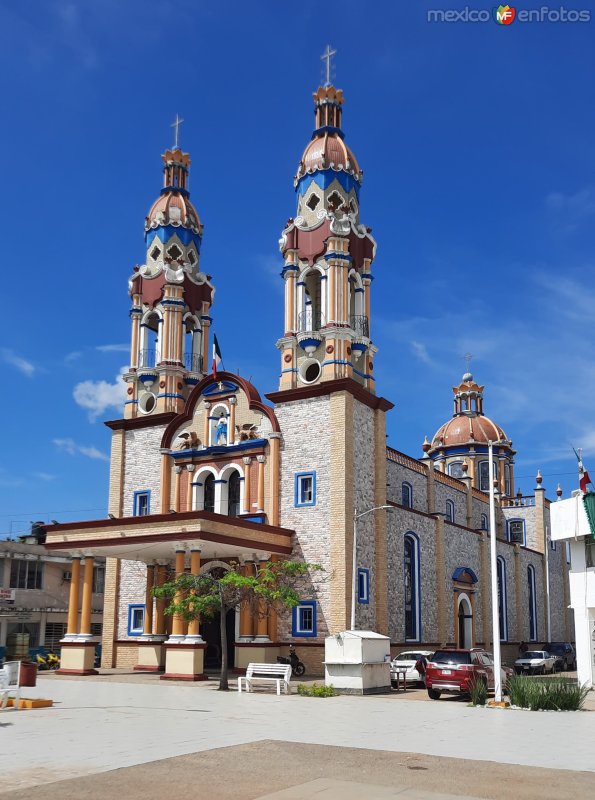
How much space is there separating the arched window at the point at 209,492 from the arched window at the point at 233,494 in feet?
3.08

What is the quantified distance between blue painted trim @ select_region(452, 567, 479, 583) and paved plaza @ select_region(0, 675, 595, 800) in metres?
24.7

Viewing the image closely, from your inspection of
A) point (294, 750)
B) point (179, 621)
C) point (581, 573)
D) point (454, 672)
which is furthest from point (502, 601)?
point (294, 750)

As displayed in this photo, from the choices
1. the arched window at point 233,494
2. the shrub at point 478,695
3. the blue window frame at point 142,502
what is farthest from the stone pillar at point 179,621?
the shrub at point 478,695

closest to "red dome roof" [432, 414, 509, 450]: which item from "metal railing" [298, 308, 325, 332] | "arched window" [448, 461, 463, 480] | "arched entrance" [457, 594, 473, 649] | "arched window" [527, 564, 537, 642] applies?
"arched window" [448, 461, 463, 480]

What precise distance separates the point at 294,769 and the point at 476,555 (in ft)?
137

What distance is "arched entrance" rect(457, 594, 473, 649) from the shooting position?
165ft

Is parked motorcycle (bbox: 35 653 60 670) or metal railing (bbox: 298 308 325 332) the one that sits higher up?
metal railing (bbox: 298 308 325 332)

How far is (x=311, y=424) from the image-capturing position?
4053cm

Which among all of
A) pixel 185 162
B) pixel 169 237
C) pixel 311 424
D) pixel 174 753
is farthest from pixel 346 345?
pixel 174 753

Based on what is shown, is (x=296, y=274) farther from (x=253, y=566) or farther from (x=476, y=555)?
(x=476, y=555)

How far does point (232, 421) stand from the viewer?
42969 millimetres

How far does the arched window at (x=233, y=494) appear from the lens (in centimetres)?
4266

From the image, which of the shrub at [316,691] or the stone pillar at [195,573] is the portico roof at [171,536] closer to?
the stone pillar at [195,573]

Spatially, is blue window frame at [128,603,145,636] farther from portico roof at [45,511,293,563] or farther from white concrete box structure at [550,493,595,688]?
white concrete box structure at [550,493,595,688]
